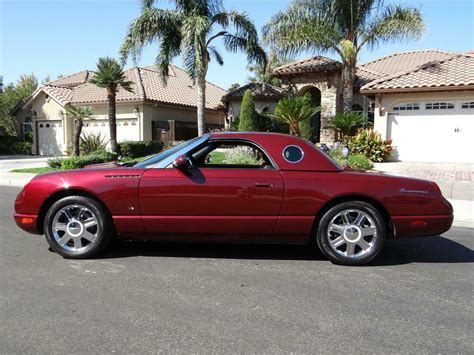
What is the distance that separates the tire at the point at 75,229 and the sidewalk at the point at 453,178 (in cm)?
620

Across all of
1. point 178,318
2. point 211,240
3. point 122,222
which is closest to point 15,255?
point 122,222

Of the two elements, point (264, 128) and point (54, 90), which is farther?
point (54, 90)

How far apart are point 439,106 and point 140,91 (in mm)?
16730

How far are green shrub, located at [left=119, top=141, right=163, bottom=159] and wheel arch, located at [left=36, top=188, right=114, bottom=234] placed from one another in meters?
17.2

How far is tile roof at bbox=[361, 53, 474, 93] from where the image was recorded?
54.2ft

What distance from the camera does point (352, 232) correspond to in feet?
16.2

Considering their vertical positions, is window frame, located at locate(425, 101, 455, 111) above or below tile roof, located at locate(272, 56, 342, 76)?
below

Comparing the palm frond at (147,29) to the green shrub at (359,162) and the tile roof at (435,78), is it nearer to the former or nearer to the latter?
the tile roof at (435,78)

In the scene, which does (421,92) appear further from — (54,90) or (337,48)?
(54,90)

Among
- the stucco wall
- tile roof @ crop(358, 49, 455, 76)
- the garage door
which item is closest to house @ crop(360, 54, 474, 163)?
the stucco wall

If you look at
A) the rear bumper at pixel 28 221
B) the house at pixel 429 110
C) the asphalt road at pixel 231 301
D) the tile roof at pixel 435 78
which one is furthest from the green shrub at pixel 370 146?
the rear bumper at pixel 28 221

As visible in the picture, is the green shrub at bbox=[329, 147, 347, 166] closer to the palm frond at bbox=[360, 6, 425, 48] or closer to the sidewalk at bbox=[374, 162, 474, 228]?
the sidewalk at bbox=[374, 162, 474, 228]

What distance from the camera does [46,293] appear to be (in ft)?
13.2

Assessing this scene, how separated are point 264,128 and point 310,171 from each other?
16803 millimetres
